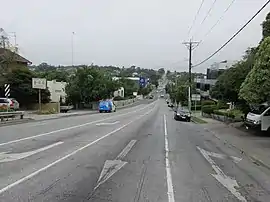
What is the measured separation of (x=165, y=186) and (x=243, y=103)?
23683mm

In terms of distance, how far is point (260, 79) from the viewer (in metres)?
22.3

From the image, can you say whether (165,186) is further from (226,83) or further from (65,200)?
(226,83)

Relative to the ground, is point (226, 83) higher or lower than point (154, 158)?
higher

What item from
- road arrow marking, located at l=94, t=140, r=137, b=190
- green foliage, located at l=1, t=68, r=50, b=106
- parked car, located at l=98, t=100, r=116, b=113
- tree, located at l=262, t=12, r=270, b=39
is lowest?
parked car, located at l=98, t=100, r=116, b=113

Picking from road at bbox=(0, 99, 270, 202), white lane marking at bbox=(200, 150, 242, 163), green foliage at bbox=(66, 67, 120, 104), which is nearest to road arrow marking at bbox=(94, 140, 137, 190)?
road at bbox=(0, 99, 270, 202)

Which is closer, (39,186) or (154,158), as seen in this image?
(39,186)

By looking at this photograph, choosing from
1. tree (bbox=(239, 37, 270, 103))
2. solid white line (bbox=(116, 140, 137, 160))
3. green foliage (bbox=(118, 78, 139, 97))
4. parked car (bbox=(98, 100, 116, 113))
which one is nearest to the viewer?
solid white line (bbox=(116, 140, 137, 160))

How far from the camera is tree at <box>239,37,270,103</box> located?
2212 centimetres

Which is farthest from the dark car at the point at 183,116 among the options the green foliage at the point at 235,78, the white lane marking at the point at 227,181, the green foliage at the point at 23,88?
the white lane marking at the point at 227,181

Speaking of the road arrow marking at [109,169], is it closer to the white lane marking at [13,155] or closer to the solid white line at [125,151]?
the solid white line at [125,151]

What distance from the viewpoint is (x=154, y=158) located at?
1419 cm

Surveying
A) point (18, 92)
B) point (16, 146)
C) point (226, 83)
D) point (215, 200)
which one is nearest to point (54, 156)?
point (16, 146)

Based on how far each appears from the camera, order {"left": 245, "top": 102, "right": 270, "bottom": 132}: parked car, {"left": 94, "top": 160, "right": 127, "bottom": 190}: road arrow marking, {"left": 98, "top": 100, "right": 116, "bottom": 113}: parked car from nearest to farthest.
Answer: {"left": 94, "top": 160, "right": 127, "bottom": 190}: road arrow marking, {"left": 245, "top": 102, "right": 270, "bottom": 132}: parked car, {"left": 98, "top": 100, "right": 116, "bottom": 113}: parked car

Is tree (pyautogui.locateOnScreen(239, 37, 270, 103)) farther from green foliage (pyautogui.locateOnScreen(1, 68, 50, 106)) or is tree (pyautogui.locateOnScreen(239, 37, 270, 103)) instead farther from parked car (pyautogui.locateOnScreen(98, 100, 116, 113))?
parked car (pyautogui.locateOnScreen(98, 100, 116, 113))
